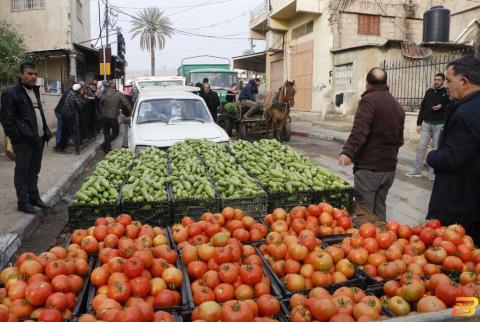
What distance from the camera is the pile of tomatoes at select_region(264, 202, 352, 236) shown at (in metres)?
3.81

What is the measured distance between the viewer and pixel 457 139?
352 cm

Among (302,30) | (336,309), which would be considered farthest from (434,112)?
(302,30)

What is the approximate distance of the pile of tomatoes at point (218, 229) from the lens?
3.57 metres

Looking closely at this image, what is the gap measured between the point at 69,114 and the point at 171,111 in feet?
13.4

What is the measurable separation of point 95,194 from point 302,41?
23.4m

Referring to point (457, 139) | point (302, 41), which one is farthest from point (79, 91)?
point (302, 41)

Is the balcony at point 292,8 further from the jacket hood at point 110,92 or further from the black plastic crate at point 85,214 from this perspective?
the black plastic crate at point 85,214

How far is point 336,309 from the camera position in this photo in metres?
2.32

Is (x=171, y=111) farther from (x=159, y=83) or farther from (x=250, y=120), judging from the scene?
(x=159, y=83)

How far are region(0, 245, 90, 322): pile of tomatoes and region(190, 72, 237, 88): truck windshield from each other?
64.4ft

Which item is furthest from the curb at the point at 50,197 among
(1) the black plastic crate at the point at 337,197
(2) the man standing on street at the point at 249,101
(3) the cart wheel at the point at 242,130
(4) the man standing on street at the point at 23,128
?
(2) the man standing on street at the point at 249,101

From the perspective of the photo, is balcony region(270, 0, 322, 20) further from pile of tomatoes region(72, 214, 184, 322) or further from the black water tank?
pile of tomatoes region(72, 214, 184, 322)

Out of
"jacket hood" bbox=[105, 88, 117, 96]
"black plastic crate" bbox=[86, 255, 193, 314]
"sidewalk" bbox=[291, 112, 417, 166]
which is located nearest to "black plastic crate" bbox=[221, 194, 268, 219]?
"black plastic crate" bbox=[86, 255, 193, 314]

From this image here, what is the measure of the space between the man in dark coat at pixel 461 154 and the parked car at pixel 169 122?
5.41 meters
